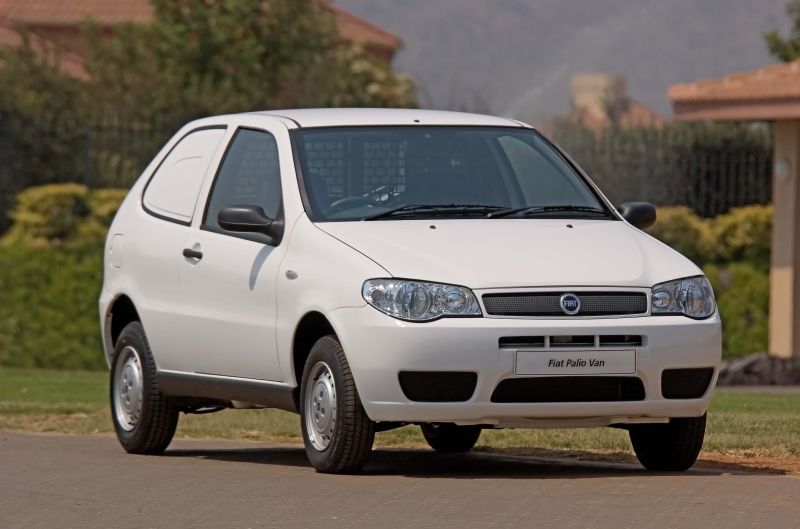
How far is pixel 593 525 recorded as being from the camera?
25.4 ft

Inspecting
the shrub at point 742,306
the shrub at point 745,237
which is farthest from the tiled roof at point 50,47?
the shrub at point 742,306

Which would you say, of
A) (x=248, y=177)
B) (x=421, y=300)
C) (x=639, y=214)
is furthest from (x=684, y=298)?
(x=248, y=177)

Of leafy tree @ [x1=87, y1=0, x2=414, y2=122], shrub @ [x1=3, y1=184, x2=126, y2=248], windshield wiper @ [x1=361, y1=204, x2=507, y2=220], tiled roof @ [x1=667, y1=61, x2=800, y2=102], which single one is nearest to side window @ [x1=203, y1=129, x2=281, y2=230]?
windshield wiper @ [x1=361, y1=204, x2=507, y2=220]

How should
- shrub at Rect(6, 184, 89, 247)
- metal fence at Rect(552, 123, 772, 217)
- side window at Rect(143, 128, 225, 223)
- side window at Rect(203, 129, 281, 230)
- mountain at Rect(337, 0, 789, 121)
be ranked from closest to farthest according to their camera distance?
side window at Rect(203, 129, 281, 230)
side window at Rect(143, 128, 225, 223)
shrub at Rect(6, 184, 89, 247)
metal fence at Rect(552, 123, 772, 217)
mountain at Rect(337, 0, 789, 121)

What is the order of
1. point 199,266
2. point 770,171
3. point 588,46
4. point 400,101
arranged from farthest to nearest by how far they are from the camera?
point 588,46 → point 400,101 → point 770,171 → point 199,266

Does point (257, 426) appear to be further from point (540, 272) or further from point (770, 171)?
point (770, 171)

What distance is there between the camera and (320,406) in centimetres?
955

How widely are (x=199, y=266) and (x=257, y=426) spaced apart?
2576mm

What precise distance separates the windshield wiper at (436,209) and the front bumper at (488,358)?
0.78 metres

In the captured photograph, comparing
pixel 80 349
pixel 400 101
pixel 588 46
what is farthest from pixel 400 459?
pixel 588 46

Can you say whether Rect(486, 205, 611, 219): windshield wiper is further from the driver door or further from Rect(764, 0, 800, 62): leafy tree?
Rect(764, 0, 800, 62): leafy tree

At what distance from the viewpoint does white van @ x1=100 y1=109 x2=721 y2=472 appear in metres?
9.07

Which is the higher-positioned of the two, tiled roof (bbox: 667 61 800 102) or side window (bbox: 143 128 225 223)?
side window (bbox: 143 128 225 223)

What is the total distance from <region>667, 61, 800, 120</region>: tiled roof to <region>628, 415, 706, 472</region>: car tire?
13563mm
